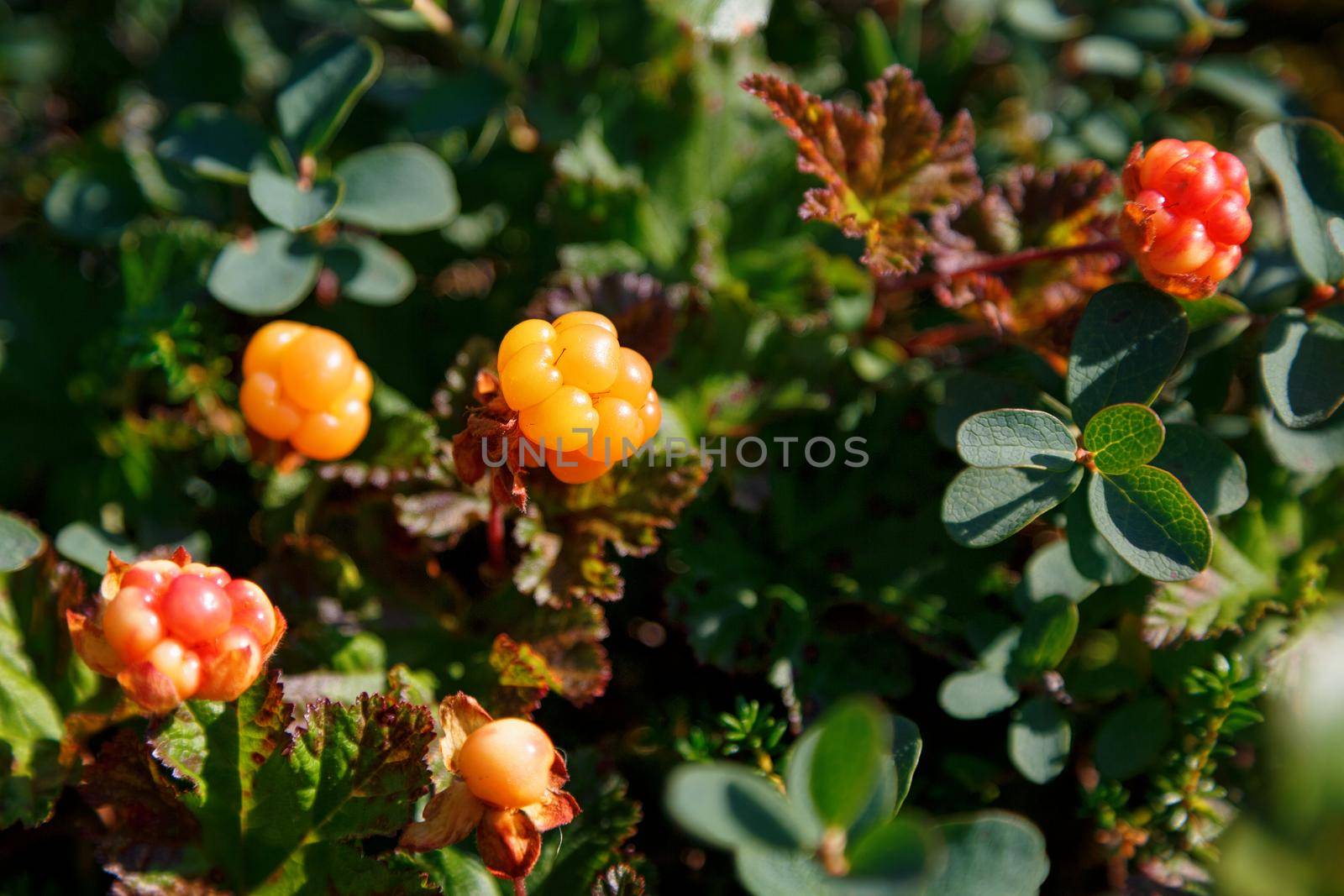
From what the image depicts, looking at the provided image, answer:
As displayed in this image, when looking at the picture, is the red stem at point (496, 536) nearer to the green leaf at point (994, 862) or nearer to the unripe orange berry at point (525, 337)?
the unripe orange berry at point (525, 337)

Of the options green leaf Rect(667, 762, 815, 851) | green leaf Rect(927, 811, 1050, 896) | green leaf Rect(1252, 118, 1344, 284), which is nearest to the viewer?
green leaf Rect(667, 762, 815, 851)

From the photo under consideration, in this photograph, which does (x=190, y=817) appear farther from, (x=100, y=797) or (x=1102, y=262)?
(x=1102, y=262)

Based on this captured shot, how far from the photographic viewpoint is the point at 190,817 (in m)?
1.48

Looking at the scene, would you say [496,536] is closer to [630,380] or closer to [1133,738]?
[630,380]

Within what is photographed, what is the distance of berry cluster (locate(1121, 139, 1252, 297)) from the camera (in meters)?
1.37

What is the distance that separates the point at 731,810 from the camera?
0.94 metres

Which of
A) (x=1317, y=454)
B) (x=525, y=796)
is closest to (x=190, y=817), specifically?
(x=525, y=796)

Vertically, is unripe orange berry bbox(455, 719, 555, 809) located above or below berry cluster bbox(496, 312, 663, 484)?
below

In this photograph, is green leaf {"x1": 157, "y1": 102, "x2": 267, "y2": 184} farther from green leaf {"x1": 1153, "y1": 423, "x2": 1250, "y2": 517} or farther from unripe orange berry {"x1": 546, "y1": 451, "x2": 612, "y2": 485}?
green leaf {"x1": 1153, "y1": 423, "x2": 1250, "y2": 517}

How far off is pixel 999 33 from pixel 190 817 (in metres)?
2.35

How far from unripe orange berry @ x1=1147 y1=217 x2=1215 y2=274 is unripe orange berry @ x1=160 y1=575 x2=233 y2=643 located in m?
1.31

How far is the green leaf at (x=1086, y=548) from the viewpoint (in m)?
1.51

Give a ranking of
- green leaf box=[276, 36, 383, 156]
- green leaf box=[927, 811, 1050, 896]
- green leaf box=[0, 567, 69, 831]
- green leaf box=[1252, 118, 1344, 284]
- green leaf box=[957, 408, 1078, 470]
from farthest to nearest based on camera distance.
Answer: green leaf box=[276, 36, 383, 156] → green leaf box=[1252, 118, 1344, 284] → green leaf box=[0, 567, 69, 831] → green leaf box=[957, 408, 1078, 470] → green leaf box=[927, 811, 1050, 896]

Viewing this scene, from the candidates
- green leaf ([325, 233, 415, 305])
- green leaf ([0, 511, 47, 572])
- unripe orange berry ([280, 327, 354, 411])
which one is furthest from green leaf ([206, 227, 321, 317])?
green leaf ([0, 511, 47, 572])
